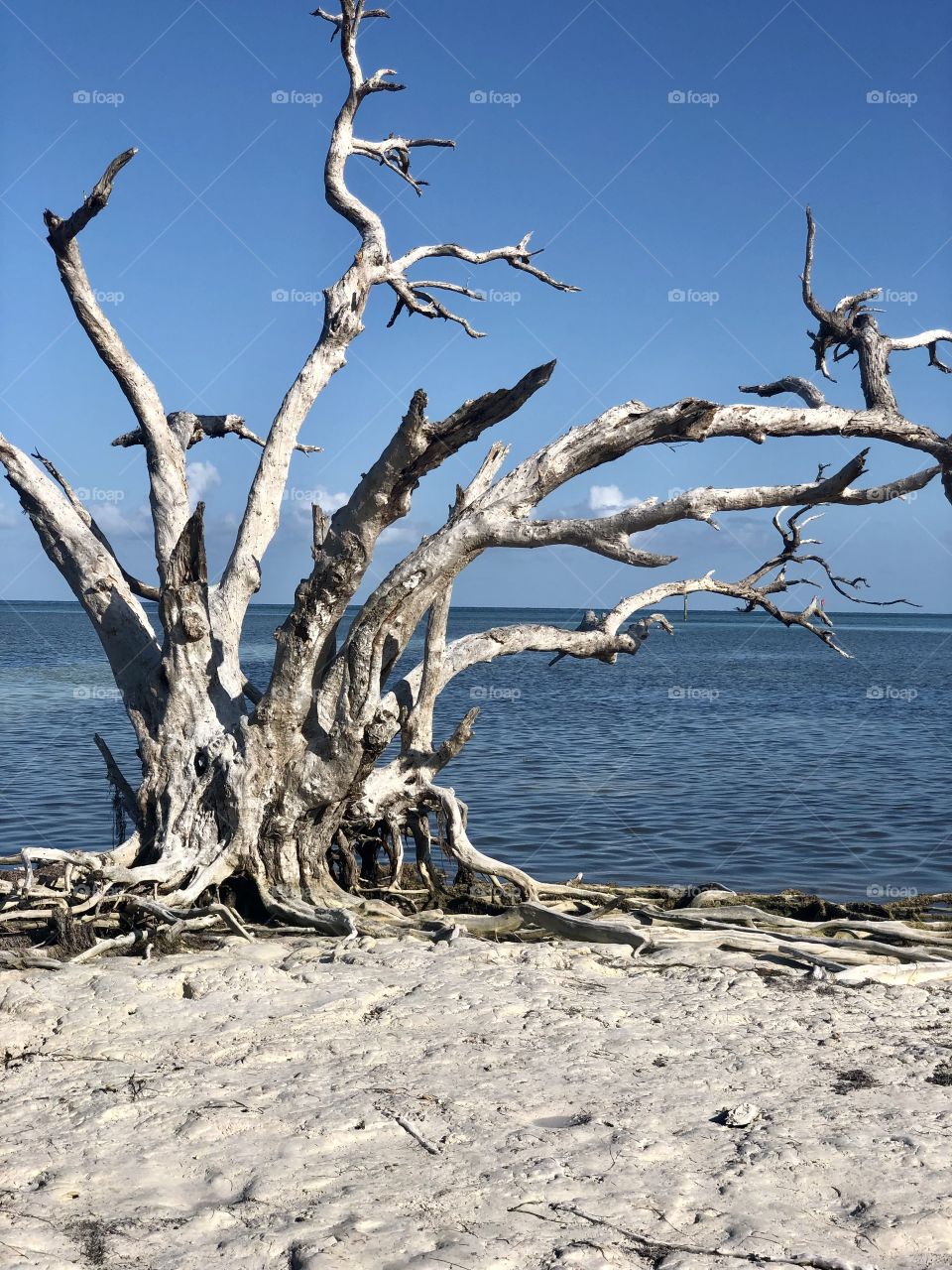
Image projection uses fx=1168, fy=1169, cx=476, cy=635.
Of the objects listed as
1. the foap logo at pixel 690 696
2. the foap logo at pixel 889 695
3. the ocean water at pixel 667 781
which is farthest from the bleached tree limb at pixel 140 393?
the foap logo at pixel 889 695

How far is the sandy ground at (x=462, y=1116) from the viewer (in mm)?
3838

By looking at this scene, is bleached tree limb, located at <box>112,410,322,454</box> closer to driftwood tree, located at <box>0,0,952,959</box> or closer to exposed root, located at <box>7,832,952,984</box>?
driftwood tree, located at <box>0,0,952,959</box>

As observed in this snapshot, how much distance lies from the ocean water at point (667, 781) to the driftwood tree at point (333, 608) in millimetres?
3131

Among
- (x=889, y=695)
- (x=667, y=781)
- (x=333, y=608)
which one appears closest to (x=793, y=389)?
(x=333, y=608)

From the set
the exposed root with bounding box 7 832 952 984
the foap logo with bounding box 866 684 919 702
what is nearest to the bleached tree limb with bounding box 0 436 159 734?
the exposed root with bounding box 7 832 952 984

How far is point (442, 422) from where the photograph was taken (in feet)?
23.1

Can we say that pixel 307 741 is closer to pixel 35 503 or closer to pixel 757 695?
pixel 35 503

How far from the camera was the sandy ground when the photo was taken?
3.84m

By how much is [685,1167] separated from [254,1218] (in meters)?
1.56

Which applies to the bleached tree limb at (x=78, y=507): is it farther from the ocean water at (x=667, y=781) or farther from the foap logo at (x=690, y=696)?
the foap logo at (x=690, y=696)

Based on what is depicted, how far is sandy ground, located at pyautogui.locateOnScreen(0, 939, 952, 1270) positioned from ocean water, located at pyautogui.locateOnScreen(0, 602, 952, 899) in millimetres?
4835

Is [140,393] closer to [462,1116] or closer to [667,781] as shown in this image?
[462,1116]

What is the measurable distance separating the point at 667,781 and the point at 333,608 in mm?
10121

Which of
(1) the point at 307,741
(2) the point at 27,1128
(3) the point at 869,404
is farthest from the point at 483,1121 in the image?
(3) the point at 869,404
